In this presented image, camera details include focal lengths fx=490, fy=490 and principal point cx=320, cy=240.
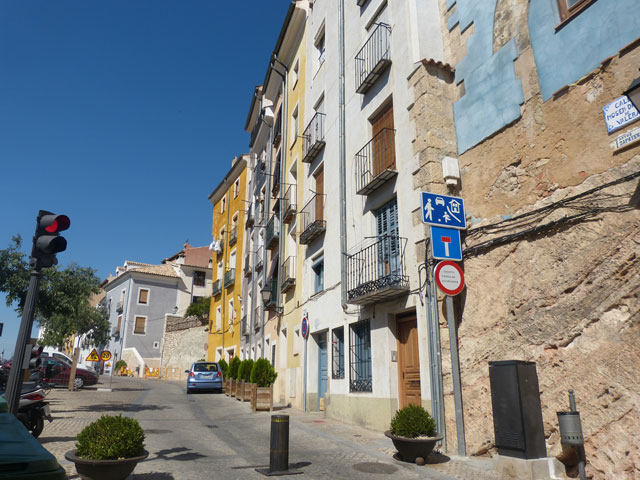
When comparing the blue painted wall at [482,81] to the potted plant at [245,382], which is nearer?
the blue painted wall at [482,81]

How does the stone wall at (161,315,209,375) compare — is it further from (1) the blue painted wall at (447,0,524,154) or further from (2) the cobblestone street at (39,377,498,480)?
(1) the blue painted wall at (447,0,524,154)

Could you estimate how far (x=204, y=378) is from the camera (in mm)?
23375

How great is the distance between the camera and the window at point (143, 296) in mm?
50719

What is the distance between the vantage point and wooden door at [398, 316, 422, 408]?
385 inches

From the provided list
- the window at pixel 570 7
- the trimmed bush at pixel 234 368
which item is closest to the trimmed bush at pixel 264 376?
the trimmed bush at pixel 234 368

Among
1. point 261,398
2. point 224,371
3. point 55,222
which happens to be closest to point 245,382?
point 261,398

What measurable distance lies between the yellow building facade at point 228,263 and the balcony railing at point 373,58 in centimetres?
1824

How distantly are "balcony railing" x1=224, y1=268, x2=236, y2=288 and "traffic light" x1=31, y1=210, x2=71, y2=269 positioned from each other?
2471 centimetres

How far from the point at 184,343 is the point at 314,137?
30.9 meters

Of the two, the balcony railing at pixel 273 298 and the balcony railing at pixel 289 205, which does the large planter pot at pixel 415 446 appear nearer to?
the balcony railing at pixel 289 205

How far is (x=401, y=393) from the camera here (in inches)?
399

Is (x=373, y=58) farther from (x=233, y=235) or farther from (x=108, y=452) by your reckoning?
(x=233, y=235)

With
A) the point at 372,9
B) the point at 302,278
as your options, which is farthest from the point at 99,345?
the point at 372,9

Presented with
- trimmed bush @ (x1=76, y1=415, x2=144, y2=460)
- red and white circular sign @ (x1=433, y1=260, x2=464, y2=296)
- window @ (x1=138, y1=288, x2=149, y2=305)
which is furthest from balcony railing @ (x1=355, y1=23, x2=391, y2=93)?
window @ (x1=138, y1=288, x2=149, y2=305)
